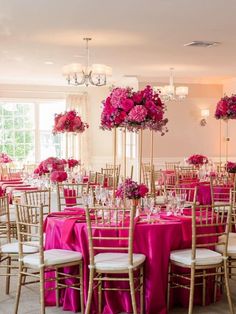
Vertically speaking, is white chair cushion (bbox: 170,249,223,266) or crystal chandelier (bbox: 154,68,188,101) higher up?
crystal chandelier (bbox: 154,68,188,101)

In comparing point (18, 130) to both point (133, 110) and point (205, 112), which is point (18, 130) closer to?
point (205, 112)

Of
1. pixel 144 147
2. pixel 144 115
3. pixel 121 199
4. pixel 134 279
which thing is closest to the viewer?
pixel 134 279

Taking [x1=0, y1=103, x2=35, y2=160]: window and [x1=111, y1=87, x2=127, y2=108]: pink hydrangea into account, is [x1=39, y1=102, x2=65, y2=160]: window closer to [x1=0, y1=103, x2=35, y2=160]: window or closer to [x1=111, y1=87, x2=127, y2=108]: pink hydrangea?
[x1=0, y1=103, x2=35, y2=160]: window

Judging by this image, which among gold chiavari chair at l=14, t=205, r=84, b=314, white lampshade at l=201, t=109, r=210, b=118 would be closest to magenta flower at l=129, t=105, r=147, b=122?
gold chiavari chair at l=14, t=205, r=84, b=314

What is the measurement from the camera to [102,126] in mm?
5430

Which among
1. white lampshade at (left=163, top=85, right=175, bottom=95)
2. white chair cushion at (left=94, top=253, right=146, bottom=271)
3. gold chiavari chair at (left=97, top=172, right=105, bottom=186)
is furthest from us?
white lampshade at (left=163, top=85, right=175, bottom=95)

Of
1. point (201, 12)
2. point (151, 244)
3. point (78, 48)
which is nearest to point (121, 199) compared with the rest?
point (151, 244)

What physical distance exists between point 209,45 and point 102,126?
373cm

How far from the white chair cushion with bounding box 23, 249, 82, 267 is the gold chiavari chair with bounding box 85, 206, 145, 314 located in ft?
0.61

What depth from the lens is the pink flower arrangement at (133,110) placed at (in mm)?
5121

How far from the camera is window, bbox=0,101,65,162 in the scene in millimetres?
13516

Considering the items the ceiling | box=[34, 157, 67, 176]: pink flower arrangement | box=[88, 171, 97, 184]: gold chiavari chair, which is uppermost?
the ceiling

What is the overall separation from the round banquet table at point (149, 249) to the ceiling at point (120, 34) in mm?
2516

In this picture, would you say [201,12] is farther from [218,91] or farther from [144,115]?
[218,91]
